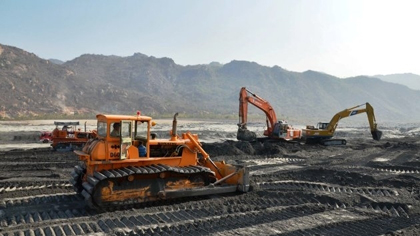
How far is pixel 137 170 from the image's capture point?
8.22 m

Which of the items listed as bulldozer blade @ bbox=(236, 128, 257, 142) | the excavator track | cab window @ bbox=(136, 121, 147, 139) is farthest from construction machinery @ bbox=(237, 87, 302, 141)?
cab window @ bbox=(136, 121, 147, 139)

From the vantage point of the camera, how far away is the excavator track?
793cm

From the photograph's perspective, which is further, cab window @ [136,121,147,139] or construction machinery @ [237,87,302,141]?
construction machinery @ [237,87,302,141]

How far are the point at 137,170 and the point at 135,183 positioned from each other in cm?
33

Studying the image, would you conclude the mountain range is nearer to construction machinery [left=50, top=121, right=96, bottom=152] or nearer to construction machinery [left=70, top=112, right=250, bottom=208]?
construction machinery [left=50, top=121, right=96, bottom=152]

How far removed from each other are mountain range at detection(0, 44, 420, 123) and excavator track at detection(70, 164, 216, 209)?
45993 mm

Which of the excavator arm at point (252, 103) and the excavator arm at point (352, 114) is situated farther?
the excavator arm at point (352, 114)

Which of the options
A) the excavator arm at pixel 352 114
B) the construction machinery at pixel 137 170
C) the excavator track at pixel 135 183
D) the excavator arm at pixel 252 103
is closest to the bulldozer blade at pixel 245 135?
the excavator arm at pixel 252 103

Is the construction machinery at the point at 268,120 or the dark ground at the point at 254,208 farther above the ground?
the construction machinery at the point at 268,120

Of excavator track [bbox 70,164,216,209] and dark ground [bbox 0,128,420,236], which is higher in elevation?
excavator track [bbox 70,164,216,209]

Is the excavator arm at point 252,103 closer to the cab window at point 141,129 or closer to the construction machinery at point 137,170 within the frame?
the construction machinery at point 137,170

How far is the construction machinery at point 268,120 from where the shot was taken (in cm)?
2127

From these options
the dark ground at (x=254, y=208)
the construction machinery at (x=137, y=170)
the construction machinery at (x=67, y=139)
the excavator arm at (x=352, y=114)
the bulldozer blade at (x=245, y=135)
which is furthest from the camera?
the excavator arm at (x=352, y=114)

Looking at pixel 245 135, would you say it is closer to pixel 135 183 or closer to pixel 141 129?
pixel 141 129
